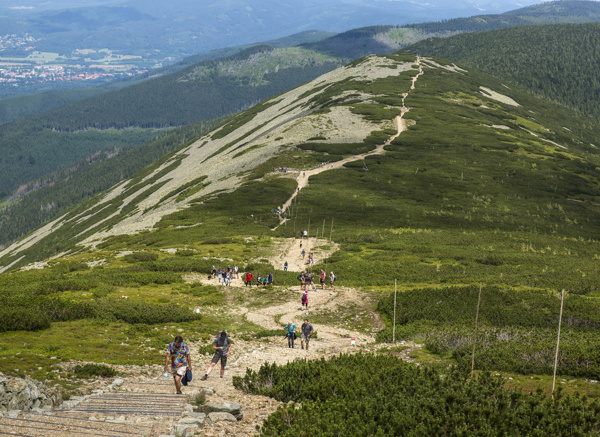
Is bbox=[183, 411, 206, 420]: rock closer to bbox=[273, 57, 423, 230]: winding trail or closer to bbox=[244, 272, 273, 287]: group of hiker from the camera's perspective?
bbox=[244, 272, 273, 287]: group of hiker

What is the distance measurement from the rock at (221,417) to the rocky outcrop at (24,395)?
5236 millimetres

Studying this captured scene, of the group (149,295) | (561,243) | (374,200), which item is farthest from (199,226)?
(561,243)

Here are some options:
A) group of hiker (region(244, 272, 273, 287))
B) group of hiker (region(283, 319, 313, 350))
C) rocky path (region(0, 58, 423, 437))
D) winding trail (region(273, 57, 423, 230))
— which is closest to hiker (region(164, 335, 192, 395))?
rocky path (region(0, 58, 423, 437))

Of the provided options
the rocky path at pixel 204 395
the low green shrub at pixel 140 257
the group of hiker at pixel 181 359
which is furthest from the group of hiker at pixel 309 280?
the group of hiker at pixel 181 359

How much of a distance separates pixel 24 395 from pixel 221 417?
20.1 feet

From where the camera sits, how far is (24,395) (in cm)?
1620

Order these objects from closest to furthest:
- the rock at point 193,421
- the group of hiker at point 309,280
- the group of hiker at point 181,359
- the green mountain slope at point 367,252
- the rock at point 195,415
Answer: the rock at point 193,421
the rock at point 195,415
the group of hiker at point 181,359
the green mountain slope at point 367,252
the group of hiker at point 309,280

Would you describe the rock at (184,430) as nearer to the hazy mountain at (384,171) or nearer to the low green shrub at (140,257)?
the low green shrub at (140,257)

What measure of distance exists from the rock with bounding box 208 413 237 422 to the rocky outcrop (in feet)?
17.2

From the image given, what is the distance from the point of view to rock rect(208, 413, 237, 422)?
1642 centimetres

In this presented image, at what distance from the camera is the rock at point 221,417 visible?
1642 centimetres

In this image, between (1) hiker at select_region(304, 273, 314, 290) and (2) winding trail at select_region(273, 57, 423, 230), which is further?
(2) winding trail at select_region(273, 57, 423, 230)

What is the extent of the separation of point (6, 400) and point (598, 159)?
160144 millimetres

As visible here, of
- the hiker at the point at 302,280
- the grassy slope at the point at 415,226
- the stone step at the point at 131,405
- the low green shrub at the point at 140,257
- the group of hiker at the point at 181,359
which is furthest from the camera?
the low green shrub at the point at 140,257
